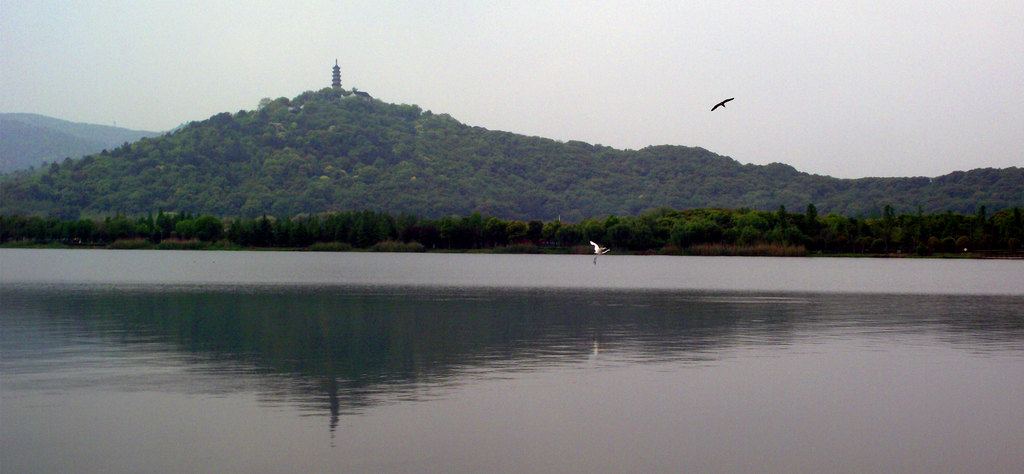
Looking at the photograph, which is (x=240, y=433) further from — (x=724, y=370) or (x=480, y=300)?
(x=480, y=300)

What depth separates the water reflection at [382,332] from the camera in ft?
78.5

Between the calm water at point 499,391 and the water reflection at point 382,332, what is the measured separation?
16 cm

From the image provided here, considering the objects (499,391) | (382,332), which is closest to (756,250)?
(382,332)

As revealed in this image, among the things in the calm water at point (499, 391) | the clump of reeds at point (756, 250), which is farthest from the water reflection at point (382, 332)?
the clump of reeds at point (756, 250)

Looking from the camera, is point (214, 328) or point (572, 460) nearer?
point (572, 460)

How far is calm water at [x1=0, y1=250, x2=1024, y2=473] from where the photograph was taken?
55.0 ft

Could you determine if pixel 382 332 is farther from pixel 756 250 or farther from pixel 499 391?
pixel 756 250

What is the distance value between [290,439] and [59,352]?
1405 centimetres

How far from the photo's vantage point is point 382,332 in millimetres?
34875

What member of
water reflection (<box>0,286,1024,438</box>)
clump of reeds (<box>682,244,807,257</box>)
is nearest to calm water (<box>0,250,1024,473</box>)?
water reflection (<box>0,286,1024,438</box>)

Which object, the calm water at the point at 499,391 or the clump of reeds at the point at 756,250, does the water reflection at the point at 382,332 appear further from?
the clump of reeds at the point at 756,250

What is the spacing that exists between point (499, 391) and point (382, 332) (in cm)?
1308

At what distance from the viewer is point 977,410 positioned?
2139cm

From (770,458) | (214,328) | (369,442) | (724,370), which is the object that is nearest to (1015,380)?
(724,370)
